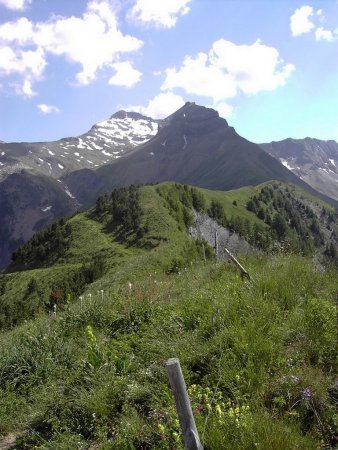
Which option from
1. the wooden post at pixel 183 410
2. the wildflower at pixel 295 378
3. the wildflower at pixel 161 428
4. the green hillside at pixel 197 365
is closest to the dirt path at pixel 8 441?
the green hillside at pixel 197 365

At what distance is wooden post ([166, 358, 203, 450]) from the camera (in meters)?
3.55

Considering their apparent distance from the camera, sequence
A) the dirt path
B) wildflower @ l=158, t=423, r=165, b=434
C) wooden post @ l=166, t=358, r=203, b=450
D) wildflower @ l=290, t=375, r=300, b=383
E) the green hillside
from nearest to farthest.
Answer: wooden post @ l=166, t=358, r=203, b=450, wildflower @ l=158, t=423, r=165, b=434, the green hillside, wildflower @ l=290, t=375, r=300, b=383, the dirt path

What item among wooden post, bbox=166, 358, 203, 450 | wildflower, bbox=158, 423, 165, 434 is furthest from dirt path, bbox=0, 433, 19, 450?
wooden post, bbox=166, 358, 203, 450

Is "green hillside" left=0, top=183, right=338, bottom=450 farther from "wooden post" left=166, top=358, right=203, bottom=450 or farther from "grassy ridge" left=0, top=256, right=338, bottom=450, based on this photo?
"wooden post" left=166, top=358, right=203, bottom=450

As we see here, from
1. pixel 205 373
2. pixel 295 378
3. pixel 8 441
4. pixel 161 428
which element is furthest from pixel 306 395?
pixel 8 441

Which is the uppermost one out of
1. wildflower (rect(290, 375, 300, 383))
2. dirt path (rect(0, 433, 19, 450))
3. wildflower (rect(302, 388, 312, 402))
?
wildflower (rect(290, 375, 300, 383))

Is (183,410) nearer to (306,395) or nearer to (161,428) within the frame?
(161,428)

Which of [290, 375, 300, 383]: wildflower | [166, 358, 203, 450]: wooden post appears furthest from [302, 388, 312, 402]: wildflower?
[166, 358, 203, 450]: wooden post

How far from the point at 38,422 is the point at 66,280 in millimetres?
49634

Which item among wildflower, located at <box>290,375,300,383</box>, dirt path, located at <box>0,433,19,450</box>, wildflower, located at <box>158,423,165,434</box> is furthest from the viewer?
dirt path, located at <box>0,433,19,450</box>

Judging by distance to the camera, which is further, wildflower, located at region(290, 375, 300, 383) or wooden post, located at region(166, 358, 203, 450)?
wildflower, located at region(290, 375, 300, 383)

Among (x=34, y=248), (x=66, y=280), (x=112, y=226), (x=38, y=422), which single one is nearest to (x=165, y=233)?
(x=112, y=226)

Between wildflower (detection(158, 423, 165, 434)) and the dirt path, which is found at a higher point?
wildflower (detection(158, 423, 165, 434))

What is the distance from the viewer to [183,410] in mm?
3645
